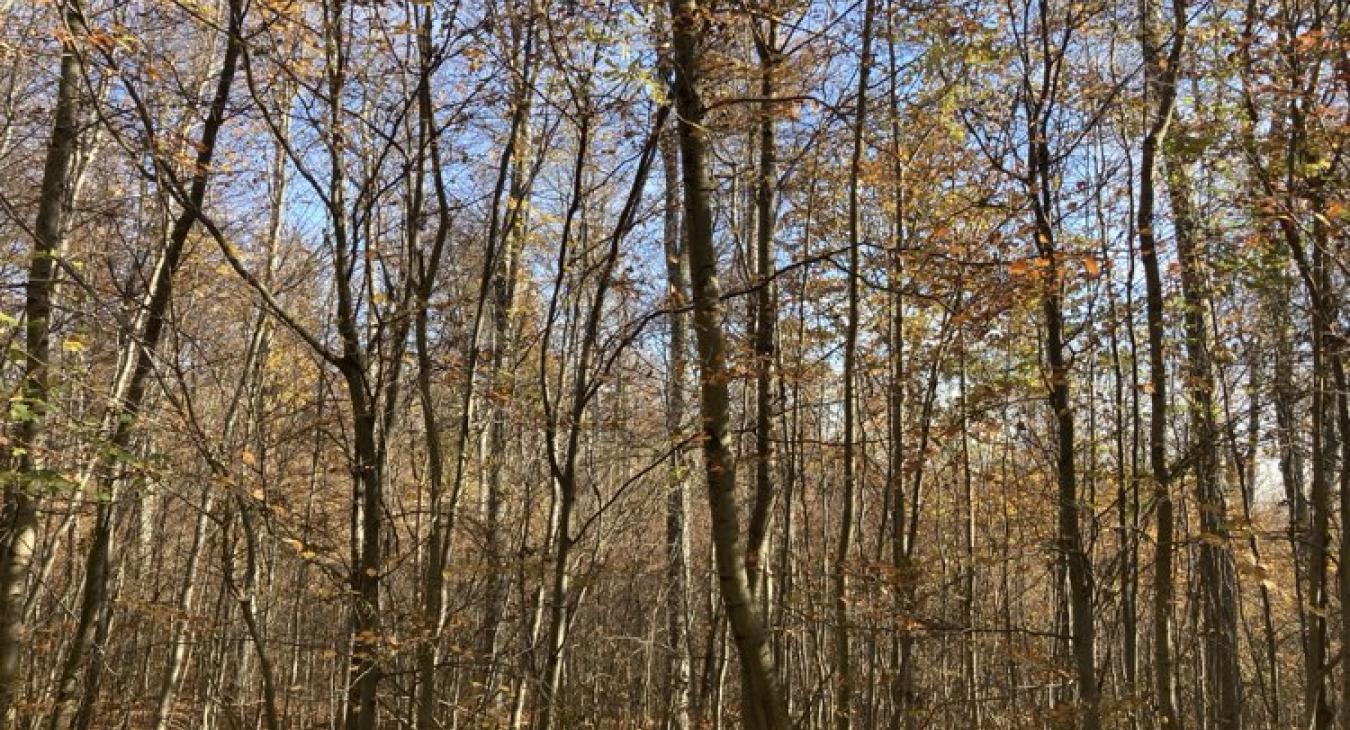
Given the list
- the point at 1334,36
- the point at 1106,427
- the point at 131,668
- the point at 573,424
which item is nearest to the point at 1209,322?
the point at 1106,427

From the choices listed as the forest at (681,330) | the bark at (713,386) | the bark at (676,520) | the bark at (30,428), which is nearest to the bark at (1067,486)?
the forest at (681,330)

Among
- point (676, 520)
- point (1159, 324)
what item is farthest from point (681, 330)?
point (1159, 324)

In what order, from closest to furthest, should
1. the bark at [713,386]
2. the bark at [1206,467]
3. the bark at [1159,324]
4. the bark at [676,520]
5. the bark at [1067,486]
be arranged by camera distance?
the bark at [713,386] < the bark at [1067,486] < the bark at [1159,324] < the bark at [1206,467] < the bark at [676,520]

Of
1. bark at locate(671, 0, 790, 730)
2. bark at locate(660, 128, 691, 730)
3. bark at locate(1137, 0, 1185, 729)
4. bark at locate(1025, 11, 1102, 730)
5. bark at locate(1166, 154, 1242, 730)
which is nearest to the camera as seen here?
bark at locate(671, 0, 790, 730)

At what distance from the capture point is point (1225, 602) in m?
9.43

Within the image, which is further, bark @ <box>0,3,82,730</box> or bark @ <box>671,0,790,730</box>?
bark @ <box>0,3,82,730</box>

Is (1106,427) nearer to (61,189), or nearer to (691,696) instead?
(691,696)

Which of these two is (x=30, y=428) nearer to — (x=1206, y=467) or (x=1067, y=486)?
(x=1067, y=486)

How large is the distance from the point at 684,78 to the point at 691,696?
18.6 feet

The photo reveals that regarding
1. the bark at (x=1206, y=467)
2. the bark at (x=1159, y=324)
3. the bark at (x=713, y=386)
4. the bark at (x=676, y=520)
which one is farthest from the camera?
the bark at (x=676, y=520)

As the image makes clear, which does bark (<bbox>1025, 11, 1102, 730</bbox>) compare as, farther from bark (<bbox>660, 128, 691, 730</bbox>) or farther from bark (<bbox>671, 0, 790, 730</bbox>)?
bark (<bbox>660, 128, 691, 730</bbox>)

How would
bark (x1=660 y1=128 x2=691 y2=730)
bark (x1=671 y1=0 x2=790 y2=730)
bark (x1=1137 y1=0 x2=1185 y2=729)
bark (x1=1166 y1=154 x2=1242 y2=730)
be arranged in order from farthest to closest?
1. bark (x1=660 y1=128 x2=691 y2=730)
2. bark (x1=1166 y1=154 x2=1242 y2=730)
3. bark (x1=1137 y1=0 x2=1185 y2=729)
4. bark (x1=671 y1=0 x2=790 y2=730)

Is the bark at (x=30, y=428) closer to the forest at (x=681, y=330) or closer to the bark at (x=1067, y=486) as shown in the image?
the forest at (x=681, y=330)

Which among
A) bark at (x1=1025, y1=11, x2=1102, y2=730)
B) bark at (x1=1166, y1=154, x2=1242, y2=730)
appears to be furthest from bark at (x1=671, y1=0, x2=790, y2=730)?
bark at (x1=1166, y1=154, x2=1242, y2=730)
